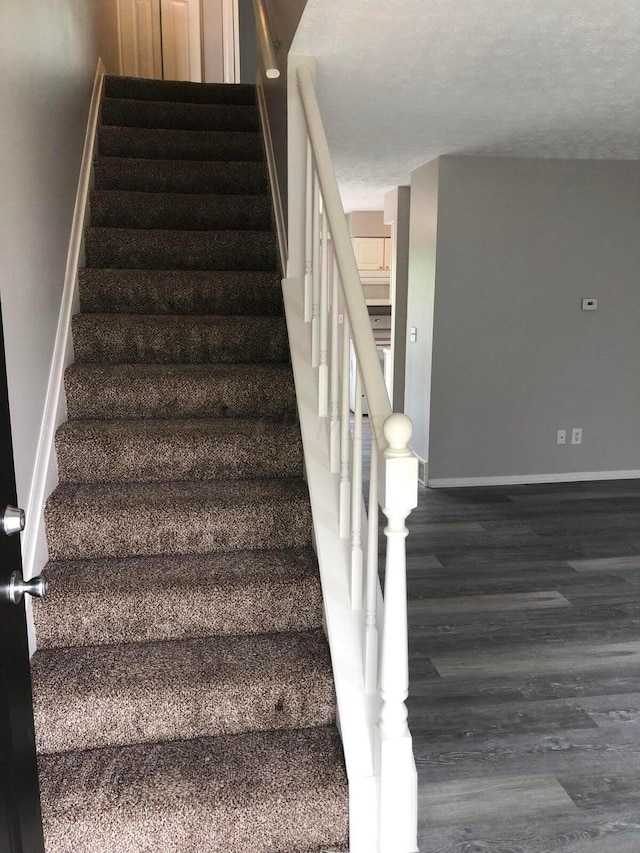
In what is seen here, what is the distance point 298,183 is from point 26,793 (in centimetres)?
223

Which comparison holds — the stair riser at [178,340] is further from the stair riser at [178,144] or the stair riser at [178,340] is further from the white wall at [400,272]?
the white wall at [400,272]

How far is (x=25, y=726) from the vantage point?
1.38 metres

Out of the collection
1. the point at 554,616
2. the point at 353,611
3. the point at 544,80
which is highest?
the point at 544,80

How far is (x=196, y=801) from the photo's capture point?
5.79 ft

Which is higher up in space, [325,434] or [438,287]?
[438,287]

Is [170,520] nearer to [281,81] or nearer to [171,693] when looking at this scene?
[171,693]

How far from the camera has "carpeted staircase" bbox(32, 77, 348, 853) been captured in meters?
1.80

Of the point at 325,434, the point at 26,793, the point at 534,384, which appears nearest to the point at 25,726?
the point at 26,793

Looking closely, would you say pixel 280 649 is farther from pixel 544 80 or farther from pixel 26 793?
pixel 544 80

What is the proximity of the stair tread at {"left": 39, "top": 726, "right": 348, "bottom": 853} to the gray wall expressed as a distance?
3380mm

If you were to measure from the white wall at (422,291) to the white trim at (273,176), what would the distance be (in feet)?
4.24

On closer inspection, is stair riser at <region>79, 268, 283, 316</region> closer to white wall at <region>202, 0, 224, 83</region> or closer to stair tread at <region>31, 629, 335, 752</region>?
stair tread at <region>31, 629, 335, 752</region>

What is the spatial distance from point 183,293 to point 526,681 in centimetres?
215

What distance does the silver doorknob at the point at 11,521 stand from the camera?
4.08 ft
